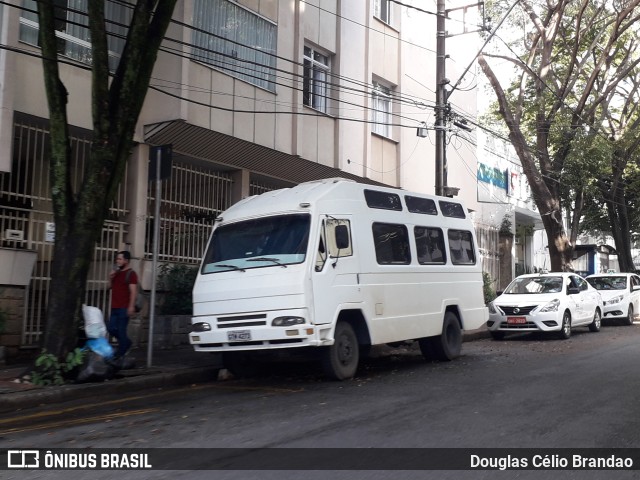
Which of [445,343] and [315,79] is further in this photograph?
[315,79]

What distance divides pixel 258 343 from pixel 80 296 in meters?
2.44

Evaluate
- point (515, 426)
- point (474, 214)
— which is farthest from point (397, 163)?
point (515, 426)

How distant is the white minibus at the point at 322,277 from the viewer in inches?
360

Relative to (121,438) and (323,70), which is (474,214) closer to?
(323,70)

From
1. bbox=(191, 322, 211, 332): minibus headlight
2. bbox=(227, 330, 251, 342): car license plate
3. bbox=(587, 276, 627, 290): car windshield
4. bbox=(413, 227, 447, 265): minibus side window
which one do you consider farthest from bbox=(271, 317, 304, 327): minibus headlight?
bbox=(587, 276, 627, 290): car windshield

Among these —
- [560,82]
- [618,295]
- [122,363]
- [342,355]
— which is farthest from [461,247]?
[560,82]

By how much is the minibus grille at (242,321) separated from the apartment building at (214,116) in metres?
3.77

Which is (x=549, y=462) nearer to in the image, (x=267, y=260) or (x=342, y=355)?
(x=342, y=355)

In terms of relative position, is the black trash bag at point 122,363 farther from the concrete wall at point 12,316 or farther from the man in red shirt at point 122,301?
the concrete wall at point 12,316

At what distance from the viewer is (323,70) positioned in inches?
674

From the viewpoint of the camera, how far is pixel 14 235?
1107cm

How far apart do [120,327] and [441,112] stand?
10065 millimetres

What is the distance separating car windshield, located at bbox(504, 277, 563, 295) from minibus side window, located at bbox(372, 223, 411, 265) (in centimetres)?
664

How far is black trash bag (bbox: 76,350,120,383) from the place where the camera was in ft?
29.2
